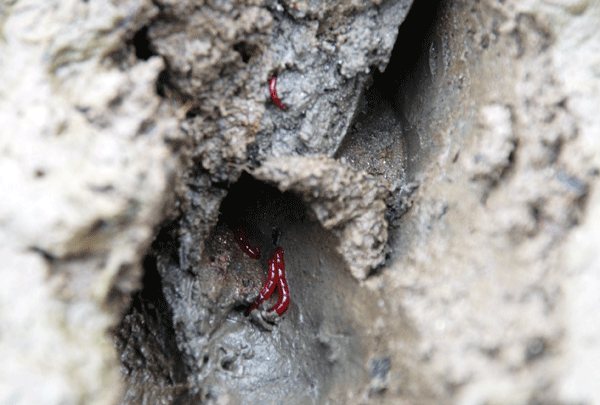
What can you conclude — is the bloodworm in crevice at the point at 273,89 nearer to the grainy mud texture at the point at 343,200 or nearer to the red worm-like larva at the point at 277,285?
the grainy mud texture at the point at 343,200

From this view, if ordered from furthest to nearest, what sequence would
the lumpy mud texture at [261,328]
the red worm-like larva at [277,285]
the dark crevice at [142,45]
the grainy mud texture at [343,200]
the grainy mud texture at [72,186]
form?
1. the red worm-like larva at [277,285]
2. the lumpy mud texture at [261,328]
3. the grainy mud texture at [343,200]
4. the dark crevice at [142,45]
5. the grainy mud texture at [72,186]

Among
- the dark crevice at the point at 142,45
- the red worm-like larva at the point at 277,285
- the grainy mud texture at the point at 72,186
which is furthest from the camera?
the red worm-like larva at the point at 277,285

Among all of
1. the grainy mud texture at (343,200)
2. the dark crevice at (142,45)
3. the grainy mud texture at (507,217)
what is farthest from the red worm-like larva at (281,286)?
the dark crevice at (142,45)

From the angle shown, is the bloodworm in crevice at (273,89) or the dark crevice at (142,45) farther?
the bloodworm in crevice at (273,89)

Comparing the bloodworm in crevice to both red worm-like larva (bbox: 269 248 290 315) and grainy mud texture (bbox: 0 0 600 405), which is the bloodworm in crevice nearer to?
grainy mud texture (bbox: 0 0 600 405)

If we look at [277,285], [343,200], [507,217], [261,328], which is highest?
[507,217]

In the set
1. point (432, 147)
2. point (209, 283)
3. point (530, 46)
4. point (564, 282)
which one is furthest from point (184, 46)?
point (564, 282)

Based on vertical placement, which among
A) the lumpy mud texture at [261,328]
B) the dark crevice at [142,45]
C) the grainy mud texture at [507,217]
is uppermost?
the grainy mud texture at [507,217]

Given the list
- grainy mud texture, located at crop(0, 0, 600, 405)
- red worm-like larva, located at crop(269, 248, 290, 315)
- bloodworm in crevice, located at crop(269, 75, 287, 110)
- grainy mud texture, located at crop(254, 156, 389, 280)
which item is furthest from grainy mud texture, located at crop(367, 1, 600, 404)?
bloodworm in crevice, located at crop(269, 75, 287, 110)

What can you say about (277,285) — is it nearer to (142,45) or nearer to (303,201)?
(303,201)

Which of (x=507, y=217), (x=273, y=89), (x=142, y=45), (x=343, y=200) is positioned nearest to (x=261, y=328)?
(x=343, y=200)

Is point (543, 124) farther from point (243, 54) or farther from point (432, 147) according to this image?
point (243, 54)
